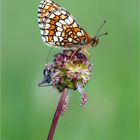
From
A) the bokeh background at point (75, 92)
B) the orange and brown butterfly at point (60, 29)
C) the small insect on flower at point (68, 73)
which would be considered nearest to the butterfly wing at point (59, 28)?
the orange and brown butterfly at point (60, 29)

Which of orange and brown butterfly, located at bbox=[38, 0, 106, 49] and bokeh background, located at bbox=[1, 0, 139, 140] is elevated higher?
orange and brown butterfly, located at bbox=[38, 0, 106, 49]

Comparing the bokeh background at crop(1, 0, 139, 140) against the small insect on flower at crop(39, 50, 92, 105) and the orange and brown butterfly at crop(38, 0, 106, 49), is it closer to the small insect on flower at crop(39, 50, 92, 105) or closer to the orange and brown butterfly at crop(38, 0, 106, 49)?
the orange and brown butterfly at crop(38, 0, 106, 49)

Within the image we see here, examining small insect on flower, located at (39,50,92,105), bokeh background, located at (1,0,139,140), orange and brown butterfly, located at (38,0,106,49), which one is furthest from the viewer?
bokeh background, located at (1,0,139,140)

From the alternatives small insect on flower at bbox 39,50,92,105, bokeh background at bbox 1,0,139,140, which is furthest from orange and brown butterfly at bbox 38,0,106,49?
bokeh background at bbox 1,0,139,140

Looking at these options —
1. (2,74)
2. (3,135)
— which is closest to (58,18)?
(3,135)

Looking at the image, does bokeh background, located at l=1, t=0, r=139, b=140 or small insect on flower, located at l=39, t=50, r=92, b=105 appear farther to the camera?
bokeh background, located at l=1, t=0, r=139, b=140

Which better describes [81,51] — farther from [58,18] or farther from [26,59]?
[26,59]

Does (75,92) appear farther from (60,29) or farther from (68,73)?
(68,73)
